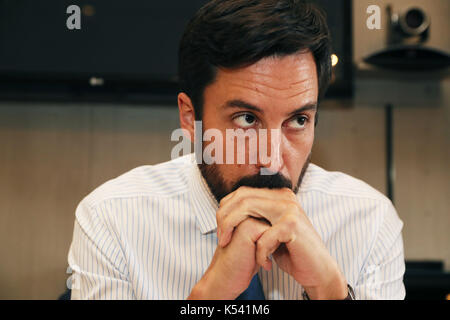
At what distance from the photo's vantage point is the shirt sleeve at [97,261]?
0.75m

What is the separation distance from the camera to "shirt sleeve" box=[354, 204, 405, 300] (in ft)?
2.66

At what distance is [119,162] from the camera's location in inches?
45.2

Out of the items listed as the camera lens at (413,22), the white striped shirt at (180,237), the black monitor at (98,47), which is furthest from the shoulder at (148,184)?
the camera lens at (413,22)

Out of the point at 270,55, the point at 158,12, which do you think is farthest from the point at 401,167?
the point at 270,55

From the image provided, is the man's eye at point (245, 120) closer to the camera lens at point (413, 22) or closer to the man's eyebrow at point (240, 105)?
the man's eyebrow at point (240, 105)

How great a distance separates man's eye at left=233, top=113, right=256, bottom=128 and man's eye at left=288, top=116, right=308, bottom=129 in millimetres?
60

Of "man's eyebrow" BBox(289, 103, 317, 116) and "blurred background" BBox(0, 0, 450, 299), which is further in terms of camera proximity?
"blurred background" BBox(0, 0, 450, 299)

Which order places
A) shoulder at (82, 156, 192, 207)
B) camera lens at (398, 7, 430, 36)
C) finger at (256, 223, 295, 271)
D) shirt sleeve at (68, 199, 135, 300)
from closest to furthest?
finger at (256, 223, 295, 271)
shirt sleeve at (68, 199, 135, 300)
shoulder at (82, 156, 192, 207)
camera lens at (398, 7, 430, 36)

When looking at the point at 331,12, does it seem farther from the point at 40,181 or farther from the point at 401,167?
the point at 40,181

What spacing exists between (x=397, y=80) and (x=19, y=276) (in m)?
1.72

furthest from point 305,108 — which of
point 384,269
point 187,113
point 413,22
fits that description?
point 413,22

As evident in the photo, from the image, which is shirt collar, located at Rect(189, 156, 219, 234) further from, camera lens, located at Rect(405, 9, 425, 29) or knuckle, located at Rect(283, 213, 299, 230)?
camera lens, located at Rect(405, 9, 425, 29)

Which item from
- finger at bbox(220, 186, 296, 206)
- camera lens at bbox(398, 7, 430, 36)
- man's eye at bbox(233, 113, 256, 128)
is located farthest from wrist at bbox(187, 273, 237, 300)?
camera lens at bbox(398, 7, 430, 36)

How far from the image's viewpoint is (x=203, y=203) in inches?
33.8
